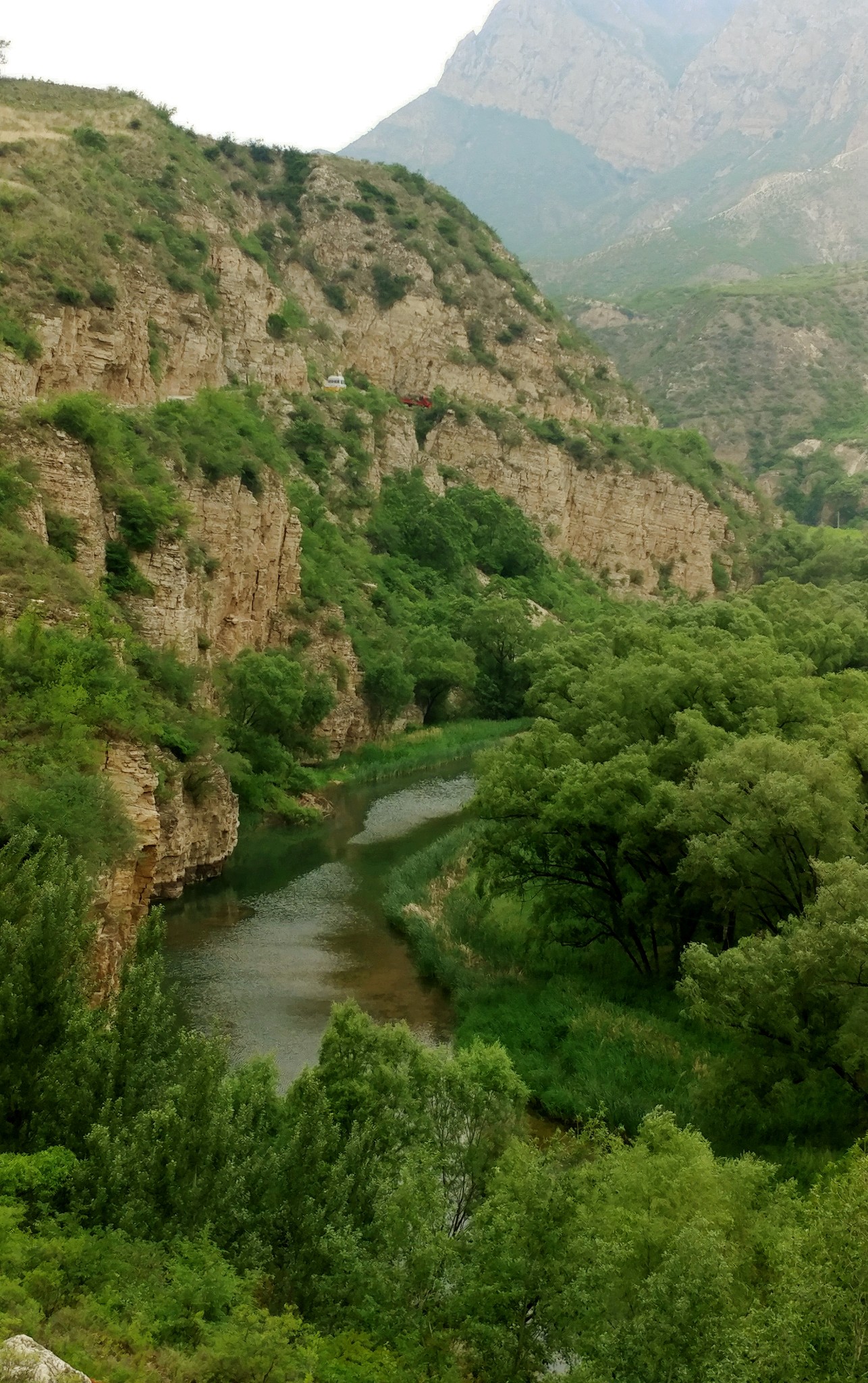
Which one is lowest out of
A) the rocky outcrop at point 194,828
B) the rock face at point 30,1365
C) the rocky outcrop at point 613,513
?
the rocky outcrop at point 194,828

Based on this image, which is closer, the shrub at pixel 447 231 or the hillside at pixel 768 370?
the shrub at pixel 447 231

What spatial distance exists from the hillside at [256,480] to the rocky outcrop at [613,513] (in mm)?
210

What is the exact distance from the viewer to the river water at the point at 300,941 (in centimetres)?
2530

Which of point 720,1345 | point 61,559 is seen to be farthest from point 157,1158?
point 61,559

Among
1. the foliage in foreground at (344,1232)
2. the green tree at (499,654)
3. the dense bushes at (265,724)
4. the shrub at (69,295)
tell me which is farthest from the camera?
the green tree at (499,654)

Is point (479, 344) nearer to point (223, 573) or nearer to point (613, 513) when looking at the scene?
point (613, 513)

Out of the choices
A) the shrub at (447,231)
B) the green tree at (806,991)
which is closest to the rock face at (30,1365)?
the green tree at (806,991)

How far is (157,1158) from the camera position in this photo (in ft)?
43.9

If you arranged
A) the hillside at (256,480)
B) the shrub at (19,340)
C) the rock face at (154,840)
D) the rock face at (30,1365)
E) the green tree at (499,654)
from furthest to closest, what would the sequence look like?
the green tree at (499,654)
the shrub at (19,340)
the hillside at (256,480)
the rock face at (154,840)
the rock face at (30,1365)

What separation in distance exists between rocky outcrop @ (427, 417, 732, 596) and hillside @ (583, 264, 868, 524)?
28024mm

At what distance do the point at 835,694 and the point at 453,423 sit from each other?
176 ft

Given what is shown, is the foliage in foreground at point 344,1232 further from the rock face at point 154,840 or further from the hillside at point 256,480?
the hillside at point 256,480

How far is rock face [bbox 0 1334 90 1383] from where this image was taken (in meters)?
8.72

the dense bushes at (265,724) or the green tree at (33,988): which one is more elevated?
the green tree at (33,988)
